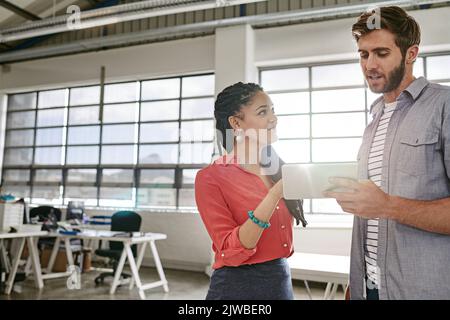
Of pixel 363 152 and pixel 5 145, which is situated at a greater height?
pixel 5 145

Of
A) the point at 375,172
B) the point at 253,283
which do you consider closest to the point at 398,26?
the point at 375,172

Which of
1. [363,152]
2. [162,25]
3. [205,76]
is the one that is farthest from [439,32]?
[363,152]

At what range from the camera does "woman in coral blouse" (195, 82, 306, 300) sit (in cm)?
82

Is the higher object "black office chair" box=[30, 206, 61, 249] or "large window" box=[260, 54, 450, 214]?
"large window" box=[260, 54, 450, 214]

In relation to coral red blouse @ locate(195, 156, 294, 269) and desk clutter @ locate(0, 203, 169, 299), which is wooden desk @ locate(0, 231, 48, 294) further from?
coral red blouse @ locate(195, 156, 294, 269)

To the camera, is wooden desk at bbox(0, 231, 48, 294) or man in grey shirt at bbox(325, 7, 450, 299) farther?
wooden desk at bbox(0, 231, 48, 294)

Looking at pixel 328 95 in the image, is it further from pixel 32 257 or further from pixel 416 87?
pixel 416 87

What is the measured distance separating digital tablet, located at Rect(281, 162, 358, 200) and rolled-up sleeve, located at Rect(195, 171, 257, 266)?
6.5 inches

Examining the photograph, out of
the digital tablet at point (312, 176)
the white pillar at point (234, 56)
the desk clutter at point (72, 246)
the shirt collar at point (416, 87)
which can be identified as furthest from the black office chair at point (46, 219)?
the shirt collar at point (416, 87)

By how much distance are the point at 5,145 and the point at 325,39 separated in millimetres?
5524

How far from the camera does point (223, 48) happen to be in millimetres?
4609

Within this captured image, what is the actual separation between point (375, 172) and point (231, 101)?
0.35 meters

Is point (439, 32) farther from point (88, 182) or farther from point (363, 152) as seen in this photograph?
point (88, 182)

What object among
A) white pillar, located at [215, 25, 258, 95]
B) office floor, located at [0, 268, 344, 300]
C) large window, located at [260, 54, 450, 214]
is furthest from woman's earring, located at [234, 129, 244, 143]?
white pillar, located at [215, 25, 258, 95]
